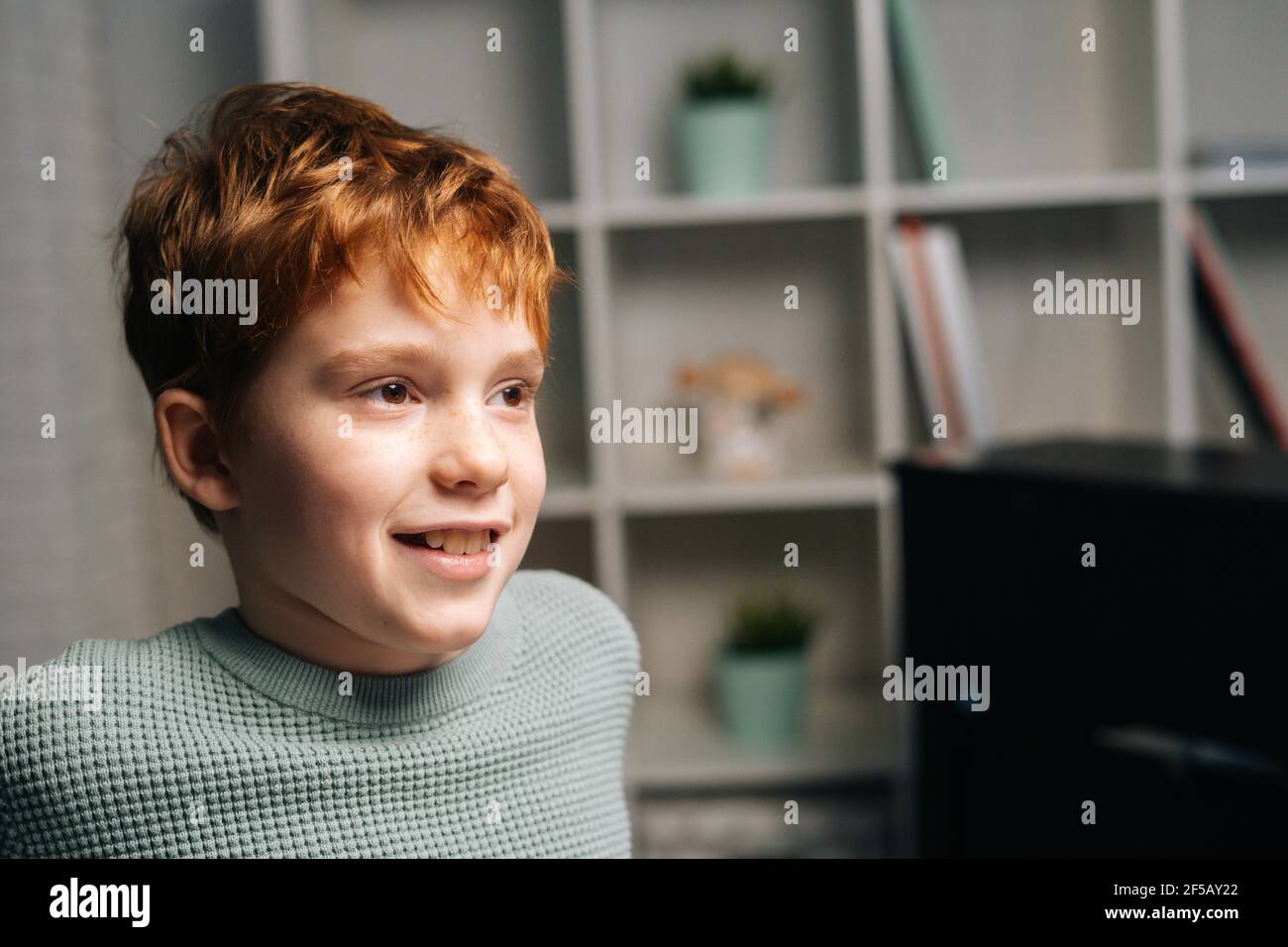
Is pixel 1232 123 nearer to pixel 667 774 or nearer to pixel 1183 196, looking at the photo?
pixel 1183 196

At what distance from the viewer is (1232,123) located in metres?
1.72

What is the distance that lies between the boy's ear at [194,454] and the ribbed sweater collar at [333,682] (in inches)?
2.3

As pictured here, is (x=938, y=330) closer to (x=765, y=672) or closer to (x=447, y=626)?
(x=765, y=672)

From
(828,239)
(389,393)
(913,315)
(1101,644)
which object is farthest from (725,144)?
(389,393)

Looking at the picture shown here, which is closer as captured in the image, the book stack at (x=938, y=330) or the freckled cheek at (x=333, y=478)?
the freckled cheek at (x=333, y=478)

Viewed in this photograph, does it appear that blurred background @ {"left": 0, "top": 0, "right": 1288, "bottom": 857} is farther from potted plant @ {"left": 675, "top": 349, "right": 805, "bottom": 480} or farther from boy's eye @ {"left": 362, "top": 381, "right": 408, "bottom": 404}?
boy's eye @ {"left": 362, "top": 381, "right": 408, "bottom": 404}

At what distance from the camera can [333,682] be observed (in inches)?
19.8

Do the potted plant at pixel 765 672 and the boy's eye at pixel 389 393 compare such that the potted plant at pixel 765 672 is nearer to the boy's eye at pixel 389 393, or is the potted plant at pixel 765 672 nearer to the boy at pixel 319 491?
the boy at pixel 319 491

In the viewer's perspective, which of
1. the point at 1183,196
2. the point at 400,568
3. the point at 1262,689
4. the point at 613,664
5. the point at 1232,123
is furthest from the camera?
the point at 1232,123

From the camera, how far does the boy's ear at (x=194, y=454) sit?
0.49 m

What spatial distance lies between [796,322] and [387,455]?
4.75ft

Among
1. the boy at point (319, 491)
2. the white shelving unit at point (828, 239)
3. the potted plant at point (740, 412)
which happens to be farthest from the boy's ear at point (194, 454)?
the potted plant at point (740, 412)

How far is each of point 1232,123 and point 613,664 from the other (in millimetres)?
1519
